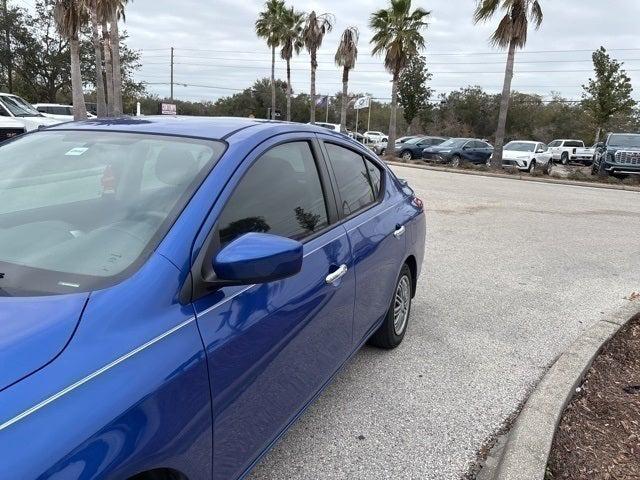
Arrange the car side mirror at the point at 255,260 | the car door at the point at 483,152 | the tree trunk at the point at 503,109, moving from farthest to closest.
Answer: the car door at the point at 483,152
the tree trunk at the point at 503,109
the car side mirror at the point at 255,260

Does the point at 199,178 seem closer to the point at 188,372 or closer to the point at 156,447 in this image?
the point at 188,372

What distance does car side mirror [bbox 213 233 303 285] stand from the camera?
1712mm

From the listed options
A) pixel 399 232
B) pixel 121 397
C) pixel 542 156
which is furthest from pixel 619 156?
pixel 121 397

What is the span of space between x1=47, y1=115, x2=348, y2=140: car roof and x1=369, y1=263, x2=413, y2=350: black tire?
1.47 m

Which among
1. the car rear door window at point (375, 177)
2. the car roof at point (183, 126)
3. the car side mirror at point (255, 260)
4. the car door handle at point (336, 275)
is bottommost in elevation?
the car door handle at point (336, 275)

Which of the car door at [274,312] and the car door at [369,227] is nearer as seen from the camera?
the car door at [274,312]

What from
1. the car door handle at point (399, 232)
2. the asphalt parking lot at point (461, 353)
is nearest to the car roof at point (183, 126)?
the car door handle at point (399, 232)

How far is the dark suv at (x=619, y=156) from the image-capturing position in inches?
714

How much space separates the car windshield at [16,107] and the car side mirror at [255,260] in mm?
16869

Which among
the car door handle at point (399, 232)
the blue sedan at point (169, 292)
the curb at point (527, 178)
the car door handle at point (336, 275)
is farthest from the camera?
the curb at point (527, 178)

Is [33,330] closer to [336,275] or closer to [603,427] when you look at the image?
[336,275]

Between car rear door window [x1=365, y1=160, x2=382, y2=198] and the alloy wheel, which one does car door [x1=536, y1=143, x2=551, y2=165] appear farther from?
car rear door window [x1=365, y1=160, x2=382, y2=198]

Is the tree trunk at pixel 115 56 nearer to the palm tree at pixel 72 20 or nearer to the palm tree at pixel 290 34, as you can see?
the palm tree at pixel 72 20

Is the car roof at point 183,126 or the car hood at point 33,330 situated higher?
the car roof at point 183,126
